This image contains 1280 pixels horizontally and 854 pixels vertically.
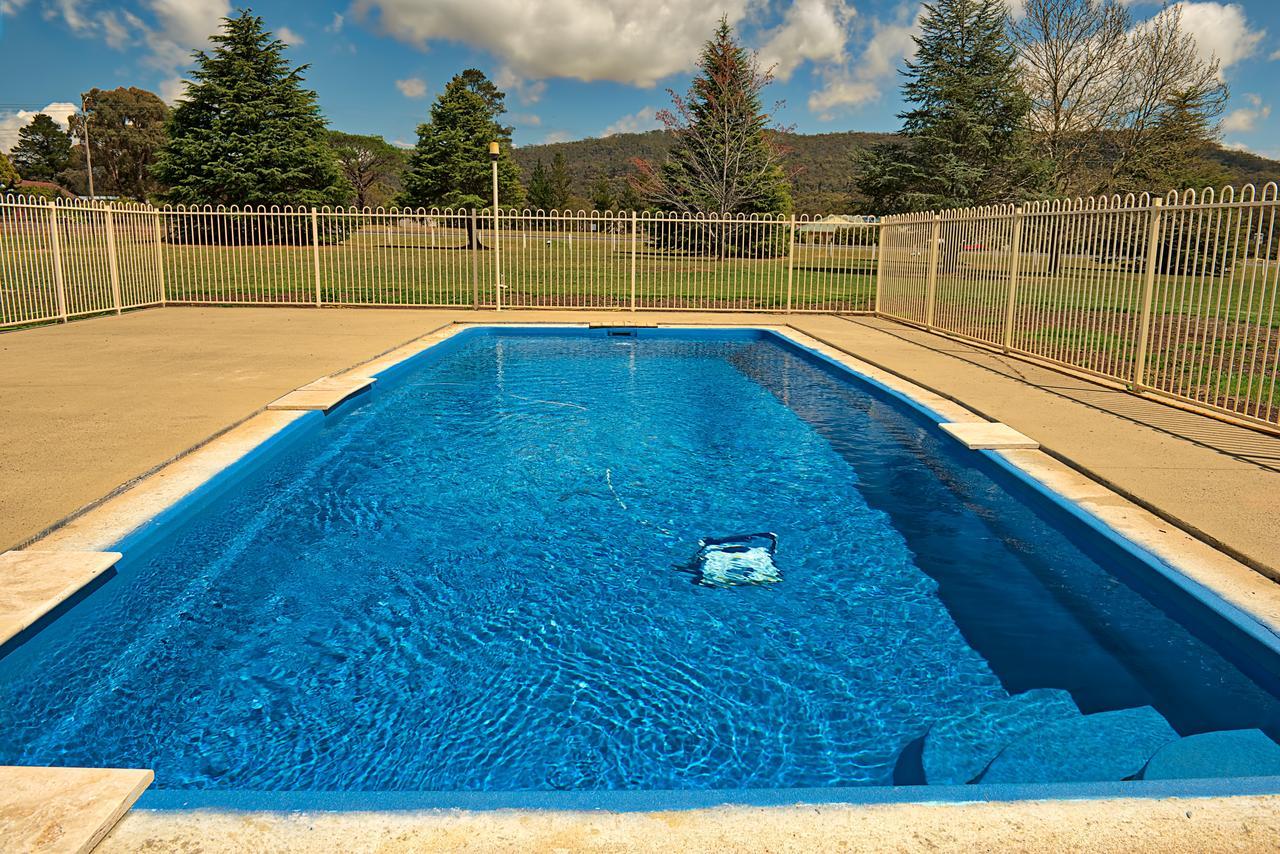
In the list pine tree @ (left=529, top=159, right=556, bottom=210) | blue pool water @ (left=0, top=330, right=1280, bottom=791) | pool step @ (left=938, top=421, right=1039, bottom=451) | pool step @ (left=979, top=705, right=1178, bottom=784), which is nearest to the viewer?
pool step @ (left=979, top=705, right=1178, bottom=784)

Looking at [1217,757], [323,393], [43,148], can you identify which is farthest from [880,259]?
Answer: [43,148]

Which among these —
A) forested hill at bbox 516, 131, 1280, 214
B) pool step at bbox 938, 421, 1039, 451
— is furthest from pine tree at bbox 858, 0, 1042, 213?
forested hill at bbox 516, 131, 1280, 214

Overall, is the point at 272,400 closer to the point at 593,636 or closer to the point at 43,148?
the point at 593,636

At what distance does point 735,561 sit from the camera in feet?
14.2

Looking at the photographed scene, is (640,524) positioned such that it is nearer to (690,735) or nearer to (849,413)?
(690,735)

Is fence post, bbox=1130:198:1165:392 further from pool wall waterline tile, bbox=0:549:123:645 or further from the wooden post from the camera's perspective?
the wooden post

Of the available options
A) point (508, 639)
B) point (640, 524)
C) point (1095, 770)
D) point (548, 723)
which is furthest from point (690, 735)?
point (640, 524)

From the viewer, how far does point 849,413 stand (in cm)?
783

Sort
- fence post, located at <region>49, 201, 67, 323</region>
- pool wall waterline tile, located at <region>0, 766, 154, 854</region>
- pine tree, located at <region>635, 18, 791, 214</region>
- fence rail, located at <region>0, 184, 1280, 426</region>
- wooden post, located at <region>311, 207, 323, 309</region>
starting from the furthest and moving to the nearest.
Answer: pine tree, located at <region>635, 18, 791, 214</region>, wooden post, located at <region>311, 207, 323, 309</region>, fence post, located at <region>49, 201, 67, 323</region>, fence rail, located at <region>0, 184, 1280, 426</region>, pool wall waterline tile, located at <region>0, 766, 154, 854</region>

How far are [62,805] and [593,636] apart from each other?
199cm

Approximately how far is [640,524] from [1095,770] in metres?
2.73

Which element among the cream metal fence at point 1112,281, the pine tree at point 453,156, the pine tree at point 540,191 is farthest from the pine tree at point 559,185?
the cream metal fence at point 1112,281

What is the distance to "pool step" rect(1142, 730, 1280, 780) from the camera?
2.41 m

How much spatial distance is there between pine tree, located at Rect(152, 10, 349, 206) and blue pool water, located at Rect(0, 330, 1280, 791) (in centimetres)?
3213
